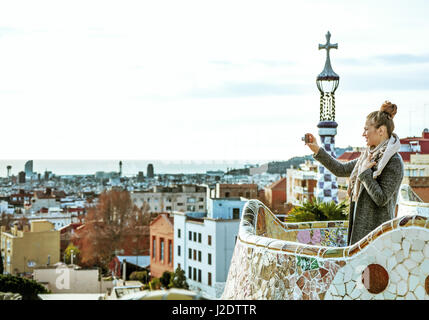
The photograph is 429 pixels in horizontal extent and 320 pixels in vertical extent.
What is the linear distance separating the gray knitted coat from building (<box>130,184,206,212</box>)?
54.1m

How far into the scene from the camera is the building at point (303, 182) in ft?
104

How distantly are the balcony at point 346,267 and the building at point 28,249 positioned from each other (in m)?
31.8

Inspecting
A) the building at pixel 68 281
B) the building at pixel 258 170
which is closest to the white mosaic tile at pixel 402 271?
the building at pixel 68 281

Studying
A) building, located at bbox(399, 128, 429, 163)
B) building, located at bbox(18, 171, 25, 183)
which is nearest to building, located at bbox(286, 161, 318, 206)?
building, located at bbox(399, 128, 429, 163)

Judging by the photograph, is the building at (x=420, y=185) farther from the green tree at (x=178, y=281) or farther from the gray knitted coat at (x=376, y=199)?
the gray knitted coat at (x=376, y=199)

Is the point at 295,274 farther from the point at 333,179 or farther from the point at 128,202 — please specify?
the point at 128,202

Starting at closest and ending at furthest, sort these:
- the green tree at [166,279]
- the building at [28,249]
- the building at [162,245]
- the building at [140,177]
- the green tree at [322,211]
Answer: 1. the green tree at [322,211]
2. the green tree at [166,279]
3. the building at [162,245]
4. the building at [28,249]
5. the building at [140,177]

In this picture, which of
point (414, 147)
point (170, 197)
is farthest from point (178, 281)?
point (170, 197)

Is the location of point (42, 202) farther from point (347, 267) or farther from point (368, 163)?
point (347, 267)

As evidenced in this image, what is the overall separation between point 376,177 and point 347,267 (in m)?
0.51

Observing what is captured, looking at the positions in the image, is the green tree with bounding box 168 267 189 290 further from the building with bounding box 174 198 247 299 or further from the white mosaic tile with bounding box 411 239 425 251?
the white mosaic tile with bounding box 411 239 425 251

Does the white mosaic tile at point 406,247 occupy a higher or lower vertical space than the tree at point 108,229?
higher

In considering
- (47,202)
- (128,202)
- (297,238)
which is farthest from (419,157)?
(47,202)
